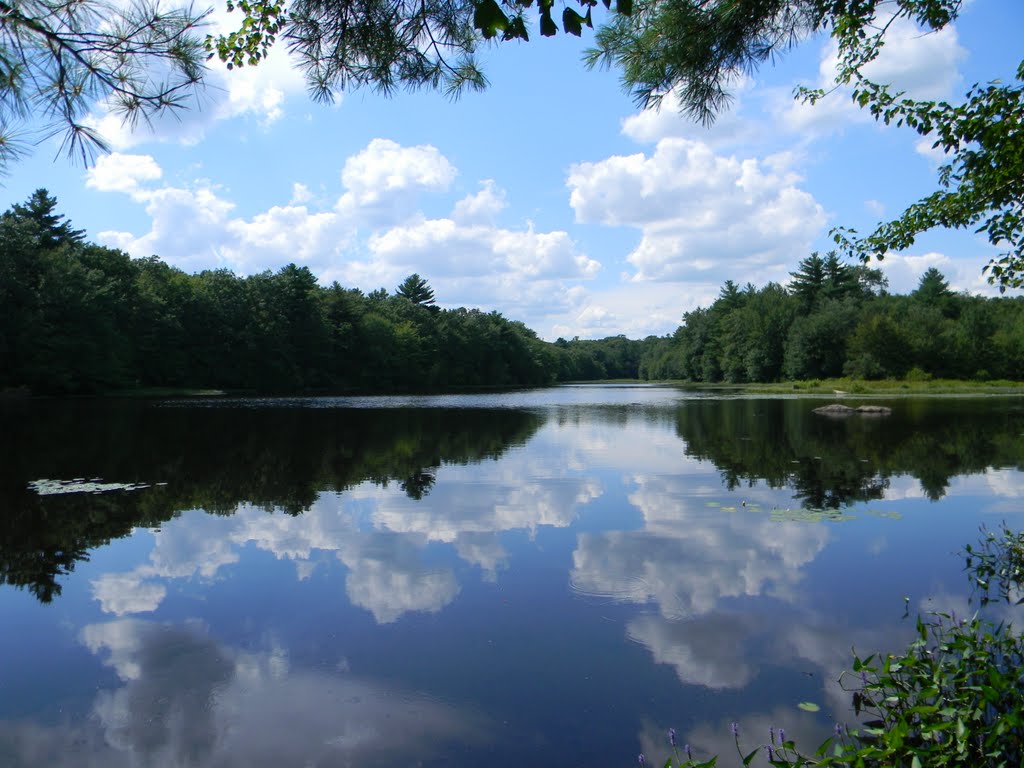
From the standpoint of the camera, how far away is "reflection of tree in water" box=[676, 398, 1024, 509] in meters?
12.7

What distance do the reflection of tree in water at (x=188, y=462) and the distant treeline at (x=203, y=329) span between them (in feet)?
59.1

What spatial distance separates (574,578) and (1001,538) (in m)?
5.32

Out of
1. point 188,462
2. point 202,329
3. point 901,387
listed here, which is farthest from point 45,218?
point 901,387

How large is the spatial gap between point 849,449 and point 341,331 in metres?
68.0

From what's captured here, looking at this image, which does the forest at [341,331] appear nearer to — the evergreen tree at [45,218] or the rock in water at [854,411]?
the evergreen tree at [45,218]

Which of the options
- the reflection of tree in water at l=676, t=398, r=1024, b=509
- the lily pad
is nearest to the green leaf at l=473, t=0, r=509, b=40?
the reflection of tree in water at l=676, t=398, r=1024, b=509

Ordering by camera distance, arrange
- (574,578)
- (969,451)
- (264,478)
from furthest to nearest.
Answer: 1. (969,451)
2. (264,478)
3. (574,578)

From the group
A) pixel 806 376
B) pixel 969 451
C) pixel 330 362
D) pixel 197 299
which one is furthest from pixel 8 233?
pixel 806 376

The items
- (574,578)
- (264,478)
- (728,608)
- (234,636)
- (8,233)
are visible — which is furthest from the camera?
(8,233)

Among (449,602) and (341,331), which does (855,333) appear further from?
(449,602)

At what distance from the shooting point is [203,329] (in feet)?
210

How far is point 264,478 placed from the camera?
1315 centimetres

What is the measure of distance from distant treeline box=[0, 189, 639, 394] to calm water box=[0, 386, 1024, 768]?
3693 centimetres

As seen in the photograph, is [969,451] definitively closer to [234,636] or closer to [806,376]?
[234,636]
